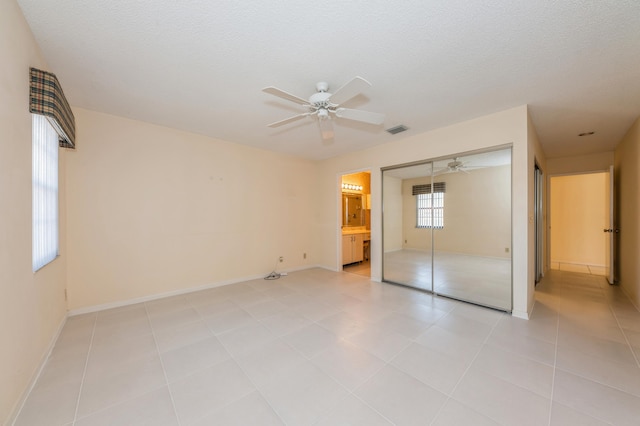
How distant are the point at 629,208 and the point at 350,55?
17.2ft

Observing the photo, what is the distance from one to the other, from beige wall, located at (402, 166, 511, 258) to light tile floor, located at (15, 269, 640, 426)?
978mm

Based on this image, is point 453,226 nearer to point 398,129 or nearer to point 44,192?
point 398,129

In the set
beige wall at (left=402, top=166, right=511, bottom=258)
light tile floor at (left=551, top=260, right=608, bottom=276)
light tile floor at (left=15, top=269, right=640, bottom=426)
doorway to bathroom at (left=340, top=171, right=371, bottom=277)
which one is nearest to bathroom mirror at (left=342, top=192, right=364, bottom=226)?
doorway to bathroom at (left=340, top=171, right=371, bottom=277)

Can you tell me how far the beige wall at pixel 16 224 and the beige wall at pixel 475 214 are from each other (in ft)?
15.4

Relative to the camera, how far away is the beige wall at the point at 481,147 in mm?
3008

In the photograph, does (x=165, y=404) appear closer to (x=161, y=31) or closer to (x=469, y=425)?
(x=469, y=425)

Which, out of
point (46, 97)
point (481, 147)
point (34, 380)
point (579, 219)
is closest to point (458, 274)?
point (481, 147)

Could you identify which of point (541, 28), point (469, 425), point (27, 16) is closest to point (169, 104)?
point (27, 16)

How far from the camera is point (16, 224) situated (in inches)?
64.7

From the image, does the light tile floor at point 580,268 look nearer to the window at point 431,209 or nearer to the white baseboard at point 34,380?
the window at point 431,209

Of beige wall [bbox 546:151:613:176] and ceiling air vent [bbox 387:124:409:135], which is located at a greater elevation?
ceiling air vent [bbox 387:124:409:135]

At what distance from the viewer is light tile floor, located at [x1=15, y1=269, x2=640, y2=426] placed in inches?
61.7

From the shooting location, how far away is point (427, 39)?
187cm

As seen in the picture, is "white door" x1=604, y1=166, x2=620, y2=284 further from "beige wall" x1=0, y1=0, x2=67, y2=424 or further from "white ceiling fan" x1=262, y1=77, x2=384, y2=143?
"beige wall" x1=0, y1=0, x2=67, y2=424
